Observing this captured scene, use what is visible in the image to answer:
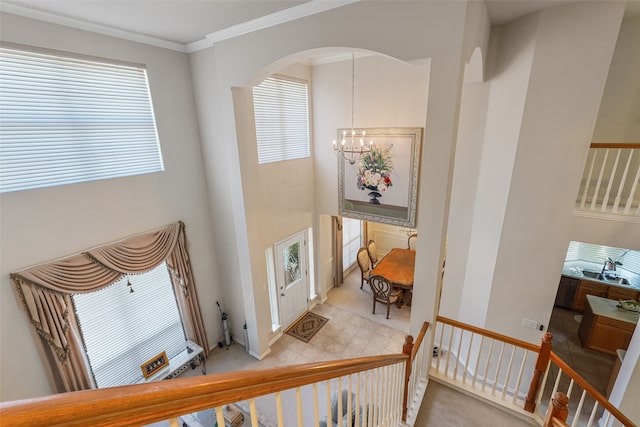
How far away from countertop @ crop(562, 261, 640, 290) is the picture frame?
7002mm

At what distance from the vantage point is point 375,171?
504 cm

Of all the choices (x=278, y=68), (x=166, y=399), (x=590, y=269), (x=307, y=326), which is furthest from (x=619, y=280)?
(x=166, y=399)

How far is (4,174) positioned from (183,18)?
230 cm

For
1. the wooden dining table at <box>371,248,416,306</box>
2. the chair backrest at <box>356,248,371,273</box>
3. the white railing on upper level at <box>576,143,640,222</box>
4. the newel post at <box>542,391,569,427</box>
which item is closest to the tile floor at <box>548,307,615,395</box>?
the wooden dining table at <box>371,248,416,306</box>

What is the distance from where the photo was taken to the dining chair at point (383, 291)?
587 cm

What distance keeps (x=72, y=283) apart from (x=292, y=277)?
137 inches

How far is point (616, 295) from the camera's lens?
5.34m

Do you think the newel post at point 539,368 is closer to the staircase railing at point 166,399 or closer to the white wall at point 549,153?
the white wall at point 549,153

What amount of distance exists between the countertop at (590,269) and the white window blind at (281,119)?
558 centimetres

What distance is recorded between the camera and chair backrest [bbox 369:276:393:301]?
5.86m

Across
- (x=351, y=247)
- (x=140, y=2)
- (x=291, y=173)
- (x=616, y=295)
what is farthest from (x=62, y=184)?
(x=616, y=295)

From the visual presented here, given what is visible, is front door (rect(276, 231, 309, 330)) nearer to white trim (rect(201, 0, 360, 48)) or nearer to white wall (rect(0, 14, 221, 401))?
white wall (rect(0, 14, 221, 401))

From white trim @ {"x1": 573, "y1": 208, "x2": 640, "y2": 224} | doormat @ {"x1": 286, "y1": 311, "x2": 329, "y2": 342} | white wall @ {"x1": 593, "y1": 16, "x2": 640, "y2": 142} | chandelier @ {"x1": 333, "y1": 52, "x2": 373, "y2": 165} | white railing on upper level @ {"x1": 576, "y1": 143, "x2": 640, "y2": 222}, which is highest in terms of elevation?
white wall @ {"x1": 593, "y1": 16, "x2": 640, "y2": 142}

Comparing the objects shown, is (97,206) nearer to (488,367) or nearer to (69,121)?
(69,121)
